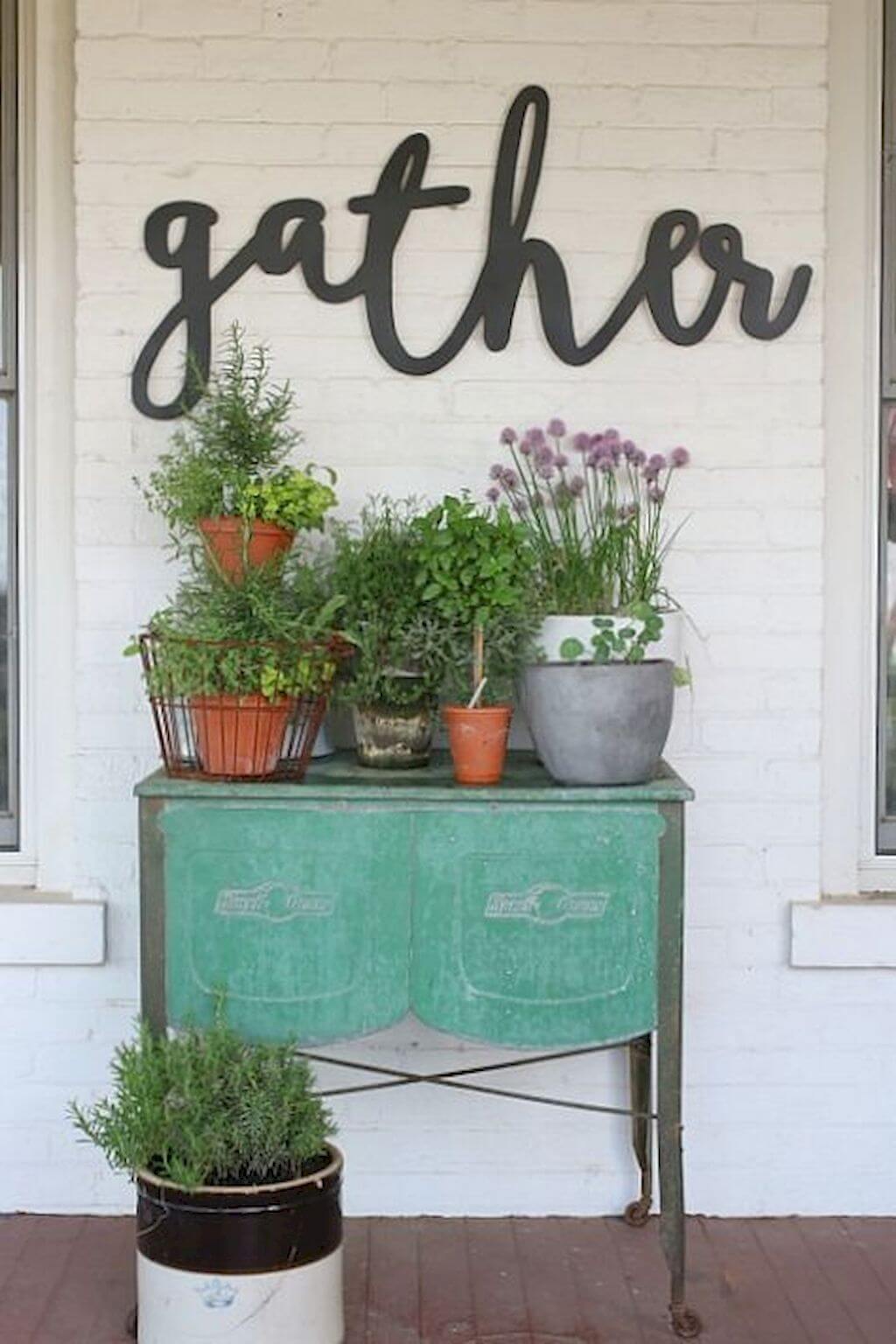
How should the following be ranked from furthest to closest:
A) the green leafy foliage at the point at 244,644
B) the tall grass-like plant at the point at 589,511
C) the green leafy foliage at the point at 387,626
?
the tall grass-like plant at the point at 589,511
the green leafy foliage at the point at 387,626
the green leafy foliage at the point at 244,644

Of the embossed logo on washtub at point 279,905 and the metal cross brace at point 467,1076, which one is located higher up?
the embossed logo on washtub at point 279,905

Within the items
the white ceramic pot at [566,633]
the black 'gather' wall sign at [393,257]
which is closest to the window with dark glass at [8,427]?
the black 'gather' wall sign at [393,257]

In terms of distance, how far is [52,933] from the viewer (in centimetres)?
387

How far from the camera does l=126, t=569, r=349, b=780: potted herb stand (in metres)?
3.29

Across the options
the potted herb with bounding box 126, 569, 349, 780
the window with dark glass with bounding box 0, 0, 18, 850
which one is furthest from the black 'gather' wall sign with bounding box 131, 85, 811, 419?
the potted herb with bounding box 126, 569, 349, 780

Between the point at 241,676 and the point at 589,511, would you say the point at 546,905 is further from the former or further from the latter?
the point at 589,511

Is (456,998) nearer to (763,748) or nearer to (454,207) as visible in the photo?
(763,748)

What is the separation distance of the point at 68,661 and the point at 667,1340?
6.04 feet

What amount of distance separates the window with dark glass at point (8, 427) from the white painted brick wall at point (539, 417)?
0.22 meters

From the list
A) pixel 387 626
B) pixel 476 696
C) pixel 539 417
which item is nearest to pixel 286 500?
pixel 387 626

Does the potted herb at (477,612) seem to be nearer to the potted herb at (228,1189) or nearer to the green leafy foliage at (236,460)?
the green leafy foliage at (236,460)

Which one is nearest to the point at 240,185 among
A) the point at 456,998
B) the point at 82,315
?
the point at 82,315

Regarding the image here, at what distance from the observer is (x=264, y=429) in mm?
3641

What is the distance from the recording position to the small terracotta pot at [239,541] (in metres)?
3.47
